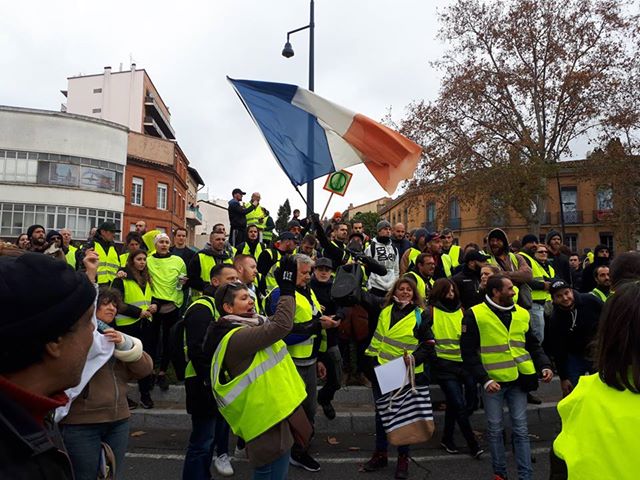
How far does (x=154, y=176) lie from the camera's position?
46281 millimetres

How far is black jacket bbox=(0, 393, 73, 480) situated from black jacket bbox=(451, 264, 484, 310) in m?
5.66

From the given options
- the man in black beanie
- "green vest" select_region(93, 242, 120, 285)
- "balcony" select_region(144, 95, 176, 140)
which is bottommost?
the man in black beanie

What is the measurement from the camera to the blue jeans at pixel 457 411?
517 cm

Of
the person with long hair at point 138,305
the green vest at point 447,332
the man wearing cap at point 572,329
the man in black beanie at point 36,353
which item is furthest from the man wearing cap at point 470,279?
the man in black beanie at point 36,353

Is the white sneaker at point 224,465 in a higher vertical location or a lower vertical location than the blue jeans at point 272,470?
lower

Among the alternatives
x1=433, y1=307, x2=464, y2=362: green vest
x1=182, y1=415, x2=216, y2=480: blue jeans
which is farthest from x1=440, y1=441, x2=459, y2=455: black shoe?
x1=182, y1=415, x2=216, y2=480: blue jeans

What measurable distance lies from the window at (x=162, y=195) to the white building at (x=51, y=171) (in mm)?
7189

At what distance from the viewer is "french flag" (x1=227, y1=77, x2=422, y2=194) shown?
6.61 meters

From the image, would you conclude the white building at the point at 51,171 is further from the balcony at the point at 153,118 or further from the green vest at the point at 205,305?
the green vest at the point at 205,305

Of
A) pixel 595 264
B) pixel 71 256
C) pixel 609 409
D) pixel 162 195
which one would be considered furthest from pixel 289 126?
pixel 162 195

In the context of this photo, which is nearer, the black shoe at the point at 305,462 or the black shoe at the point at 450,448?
the black shoe at the point at 305,462

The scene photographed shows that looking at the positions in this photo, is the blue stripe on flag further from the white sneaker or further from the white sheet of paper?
the white sneaker

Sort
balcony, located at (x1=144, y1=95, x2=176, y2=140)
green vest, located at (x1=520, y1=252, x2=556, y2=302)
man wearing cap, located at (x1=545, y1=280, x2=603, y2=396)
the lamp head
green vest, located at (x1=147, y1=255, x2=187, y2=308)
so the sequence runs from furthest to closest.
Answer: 1. balcony, located at (x1=144, y1=95, x2=176, y2=140)
2. the lamp head
3. green vest, located at (x1=520, y1=252, x2=556, y2=302)
4. green vest, located at (x1=147, y1=255, x2=187, y2=308)
5. man wearing cap, located at (x1=545, y1=280, x2=603, y2=396)

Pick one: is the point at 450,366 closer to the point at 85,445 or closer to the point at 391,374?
the point at 391,374
